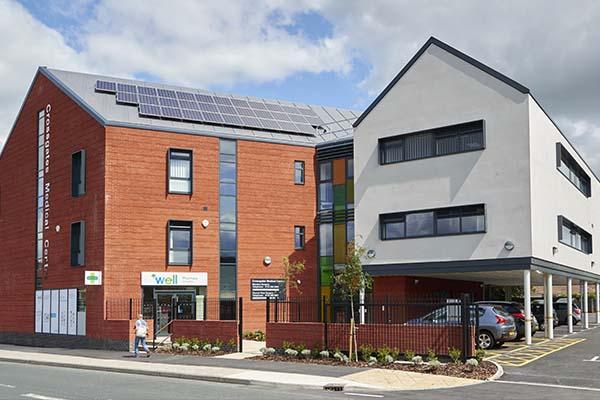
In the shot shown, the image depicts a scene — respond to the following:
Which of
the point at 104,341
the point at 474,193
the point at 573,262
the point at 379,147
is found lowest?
the point at 104,341

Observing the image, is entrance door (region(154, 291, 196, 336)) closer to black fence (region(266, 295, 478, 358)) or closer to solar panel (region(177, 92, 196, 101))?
solar panel (region(177, 92, 196, 101))

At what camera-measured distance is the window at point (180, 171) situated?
34375 millimetres

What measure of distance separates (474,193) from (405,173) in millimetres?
3275

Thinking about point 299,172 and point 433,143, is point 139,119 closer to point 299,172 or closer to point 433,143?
point 299,172

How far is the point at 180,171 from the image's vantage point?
3462 cm

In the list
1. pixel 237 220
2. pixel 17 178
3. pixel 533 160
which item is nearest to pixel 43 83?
pixel 17 178

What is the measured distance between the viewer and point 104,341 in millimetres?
31406

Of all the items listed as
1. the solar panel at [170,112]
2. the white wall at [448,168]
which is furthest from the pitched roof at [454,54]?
the solar panel at [170,112]

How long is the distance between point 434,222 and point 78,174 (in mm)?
16827

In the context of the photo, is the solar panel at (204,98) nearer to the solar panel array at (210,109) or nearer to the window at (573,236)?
the solar panel array at (210,109)

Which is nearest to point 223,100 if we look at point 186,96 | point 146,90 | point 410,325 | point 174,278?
point 186,96

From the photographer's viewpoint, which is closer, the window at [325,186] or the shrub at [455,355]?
the shrub at [455,355]

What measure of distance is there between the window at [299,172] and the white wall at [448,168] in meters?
5.73

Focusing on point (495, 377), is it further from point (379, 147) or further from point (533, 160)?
point (379, 147)
